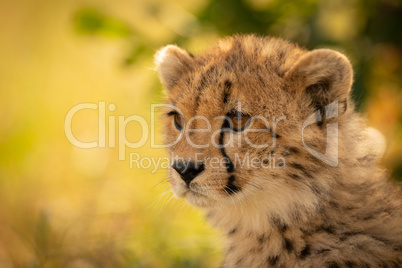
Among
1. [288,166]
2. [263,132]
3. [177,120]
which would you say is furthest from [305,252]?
[177,120]

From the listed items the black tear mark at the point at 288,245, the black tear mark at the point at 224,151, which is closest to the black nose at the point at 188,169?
the black tear mark at the point at 224,151

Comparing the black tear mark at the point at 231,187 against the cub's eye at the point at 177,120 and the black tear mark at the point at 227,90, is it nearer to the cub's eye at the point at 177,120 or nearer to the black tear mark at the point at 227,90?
the black tear mark at the point at 227,90

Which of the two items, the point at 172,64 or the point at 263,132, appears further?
the point at 172,64

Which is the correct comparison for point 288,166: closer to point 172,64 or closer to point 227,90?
point 227,90

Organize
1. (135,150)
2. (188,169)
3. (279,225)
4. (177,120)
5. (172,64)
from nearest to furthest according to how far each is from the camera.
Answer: (188,169)
(279,225)
(177,120)
(172,64)
(135,150)

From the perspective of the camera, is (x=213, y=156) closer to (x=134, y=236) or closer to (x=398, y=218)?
(x=398, y=218)

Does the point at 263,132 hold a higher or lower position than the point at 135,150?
higher
